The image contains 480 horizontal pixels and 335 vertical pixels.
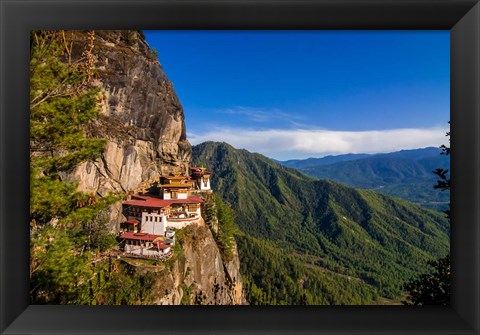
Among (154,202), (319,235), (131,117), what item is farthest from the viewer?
(319,235)

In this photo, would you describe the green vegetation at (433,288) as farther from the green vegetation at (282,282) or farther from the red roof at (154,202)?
the green vegetation at (282,282)

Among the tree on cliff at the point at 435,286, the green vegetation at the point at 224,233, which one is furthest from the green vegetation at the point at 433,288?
the green vegetation at the point at 224,233

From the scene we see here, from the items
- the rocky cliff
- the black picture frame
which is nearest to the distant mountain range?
the rocky cliff

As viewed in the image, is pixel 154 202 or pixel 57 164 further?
pixel 154 202

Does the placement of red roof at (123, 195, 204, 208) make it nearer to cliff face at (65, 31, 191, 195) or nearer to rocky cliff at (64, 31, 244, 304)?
rocky cliff at (64, 31, 244, 304)

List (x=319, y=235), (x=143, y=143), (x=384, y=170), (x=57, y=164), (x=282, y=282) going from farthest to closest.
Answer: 1. (x=384, y=170)
2. (x=319, y=235)
3. (x=282, y=282)
4. (x=143, y=143)
5. (x=57, y=164)

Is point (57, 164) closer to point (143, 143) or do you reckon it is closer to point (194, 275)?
point (194, 275)
